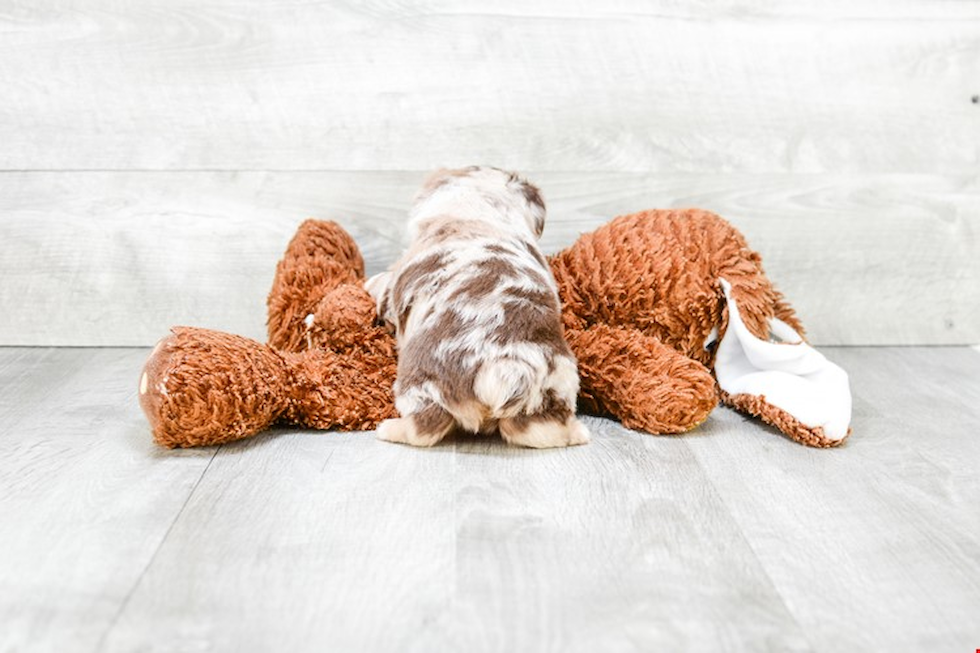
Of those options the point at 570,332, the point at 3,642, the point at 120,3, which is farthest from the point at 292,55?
the point at 3,642

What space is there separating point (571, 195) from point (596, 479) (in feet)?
2.37

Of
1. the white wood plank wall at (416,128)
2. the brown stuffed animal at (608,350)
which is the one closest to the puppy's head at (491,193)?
the brown stuffed animal at (608,350)

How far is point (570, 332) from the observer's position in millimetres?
1669

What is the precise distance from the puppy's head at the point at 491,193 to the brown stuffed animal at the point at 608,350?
0.47ft

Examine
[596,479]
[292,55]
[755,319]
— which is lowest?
[596,479]

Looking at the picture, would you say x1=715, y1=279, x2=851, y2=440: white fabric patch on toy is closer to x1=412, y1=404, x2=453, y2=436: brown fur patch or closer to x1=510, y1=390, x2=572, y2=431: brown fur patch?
x1=510, y1=390, x2=572, y2=431: brown fur patch

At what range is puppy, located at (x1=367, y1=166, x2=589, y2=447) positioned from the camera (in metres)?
1.39

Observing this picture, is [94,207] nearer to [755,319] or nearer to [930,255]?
[755,319]

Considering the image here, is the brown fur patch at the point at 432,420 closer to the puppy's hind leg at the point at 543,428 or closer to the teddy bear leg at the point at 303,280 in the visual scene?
the puppy's hind leg at the point at 543,428

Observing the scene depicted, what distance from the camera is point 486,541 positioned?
1200 millimetres

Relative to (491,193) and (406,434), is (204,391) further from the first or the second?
(491,193)

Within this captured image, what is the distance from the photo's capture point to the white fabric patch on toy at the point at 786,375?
154 cm

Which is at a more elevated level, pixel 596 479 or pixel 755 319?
pixel 755 319

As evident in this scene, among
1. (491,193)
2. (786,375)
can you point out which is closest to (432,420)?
(491,193)
